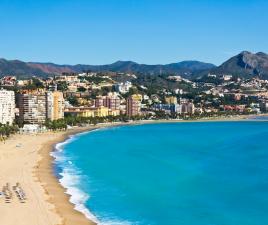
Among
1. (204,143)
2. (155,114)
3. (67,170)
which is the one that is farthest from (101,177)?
(155,114)

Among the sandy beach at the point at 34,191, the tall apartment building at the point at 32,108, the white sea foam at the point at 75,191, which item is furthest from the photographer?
the tall apartment building at the point at 32,108

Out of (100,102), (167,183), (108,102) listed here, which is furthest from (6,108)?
(167,183)

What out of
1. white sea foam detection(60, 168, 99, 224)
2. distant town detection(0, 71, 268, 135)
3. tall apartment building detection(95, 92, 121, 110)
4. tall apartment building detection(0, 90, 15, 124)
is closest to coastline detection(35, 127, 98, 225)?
white sea foam detection(60, 168, 99, 224)

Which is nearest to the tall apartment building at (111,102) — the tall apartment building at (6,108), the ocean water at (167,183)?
the tall apartment building at (6,108)

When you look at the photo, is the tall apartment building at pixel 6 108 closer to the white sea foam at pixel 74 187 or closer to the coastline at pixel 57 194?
the white sea foam at pixel 74 187

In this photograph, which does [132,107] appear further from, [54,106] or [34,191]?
[34,191]

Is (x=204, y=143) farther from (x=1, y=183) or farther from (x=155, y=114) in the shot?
(x=155, y=114)
